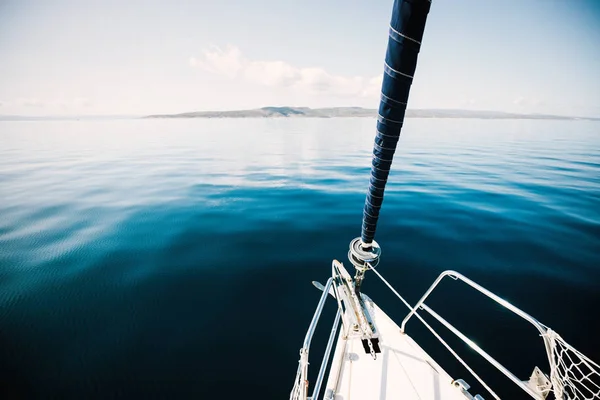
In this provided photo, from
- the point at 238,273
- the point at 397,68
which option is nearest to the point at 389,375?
the point at 397,68

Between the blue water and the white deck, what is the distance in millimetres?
2181

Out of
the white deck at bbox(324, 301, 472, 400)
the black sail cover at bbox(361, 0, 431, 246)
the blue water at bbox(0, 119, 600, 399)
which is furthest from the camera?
the blue water at bbox(0, 119, 600, 399)

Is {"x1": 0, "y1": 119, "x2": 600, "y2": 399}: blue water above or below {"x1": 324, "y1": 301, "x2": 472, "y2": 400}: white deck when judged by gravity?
below

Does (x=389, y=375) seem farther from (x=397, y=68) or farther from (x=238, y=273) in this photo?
(x=238, y=273)

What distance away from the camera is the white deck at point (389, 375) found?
4.09 meters

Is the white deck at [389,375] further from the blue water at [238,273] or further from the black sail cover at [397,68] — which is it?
the black sail cover at [397,68]

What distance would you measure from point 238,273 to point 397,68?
876 cm

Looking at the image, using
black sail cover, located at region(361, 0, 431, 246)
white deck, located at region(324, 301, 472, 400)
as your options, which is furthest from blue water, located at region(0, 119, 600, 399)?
black sail cover, located at region(361, 0, 431, 246)

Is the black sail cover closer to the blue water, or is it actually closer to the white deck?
the white deck

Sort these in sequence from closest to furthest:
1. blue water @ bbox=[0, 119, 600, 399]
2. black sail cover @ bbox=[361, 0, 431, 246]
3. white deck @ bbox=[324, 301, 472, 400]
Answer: black sail cover @ bbox=[361, 0, 431, 246] → white deck @ bbox=[324, 301, 472, 400] → blue water @ bbox=[0, 119, 600, 399]

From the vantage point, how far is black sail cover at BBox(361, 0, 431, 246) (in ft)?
7.82

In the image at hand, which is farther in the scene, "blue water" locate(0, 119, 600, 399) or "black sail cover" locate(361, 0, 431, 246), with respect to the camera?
"blue water" locate(0, 119, 600, 399)

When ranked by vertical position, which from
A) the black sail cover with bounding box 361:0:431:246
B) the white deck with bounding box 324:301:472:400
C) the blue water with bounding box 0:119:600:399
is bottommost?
the blue water with bounding box 0:119:600:399

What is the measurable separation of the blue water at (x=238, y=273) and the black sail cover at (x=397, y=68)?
250 inches
